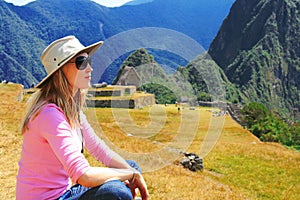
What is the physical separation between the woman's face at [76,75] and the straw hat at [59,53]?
0.05 m

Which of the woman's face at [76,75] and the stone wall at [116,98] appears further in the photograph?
the stone wall at [116,98]

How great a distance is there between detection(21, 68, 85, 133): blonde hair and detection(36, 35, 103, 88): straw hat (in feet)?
0.19

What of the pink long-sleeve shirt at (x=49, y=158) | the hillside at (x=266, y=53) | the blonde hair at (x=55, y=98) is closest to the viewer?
the pink long-sleeve shirt at (x=49, y=158)

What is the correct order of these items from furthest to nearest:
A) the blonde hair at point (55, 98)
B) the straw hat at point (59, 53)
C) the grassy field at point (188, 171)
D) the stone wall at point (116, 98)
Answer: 1. the stone wall at point (116, 98)
2. the grassy field at point (188, 171)
3. the straw hat at point (59, 53)
4. the blonde hair at point (55, 98)

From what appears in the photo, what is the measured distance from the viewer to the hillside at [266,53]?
5723 inches

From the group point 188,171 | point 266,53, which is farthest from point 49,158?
point 266,53

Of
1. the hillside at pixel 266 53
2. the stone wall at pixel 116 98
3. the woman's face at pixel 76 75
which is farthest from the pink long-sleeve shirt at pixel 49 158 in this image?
the hillside at pixel 266 53

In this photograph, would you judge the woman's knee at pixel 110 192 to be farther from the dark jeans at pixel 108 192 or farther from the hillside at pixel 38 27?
the hillside at pixel 38 27

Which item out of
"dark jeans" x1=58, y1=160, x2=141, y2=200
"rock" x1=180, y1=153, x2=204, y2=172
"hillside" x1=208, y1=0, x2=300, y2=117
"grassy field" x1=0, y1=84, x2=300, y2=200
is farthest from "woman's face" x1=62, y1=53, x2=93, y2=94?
"hillside" x1=208, y1=0, x2=300, y2=117

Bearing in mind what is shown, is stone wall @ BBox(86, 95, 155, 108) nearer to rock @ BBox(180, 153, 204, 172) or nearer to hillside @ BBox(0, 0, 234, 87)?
rock @ BBox(180, 153, 204, 172)

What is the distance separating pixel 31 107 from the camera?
8.86 ft

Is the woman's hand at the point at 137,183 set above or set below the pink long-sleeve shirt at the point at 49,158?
below

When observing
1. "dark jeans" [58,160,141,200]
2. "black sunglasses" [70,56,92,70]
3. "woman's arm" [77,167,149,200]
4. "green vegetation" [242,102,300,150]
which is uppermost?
"black sunglasses" [70,56,92,70]

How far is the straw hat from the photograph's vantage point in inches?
109
